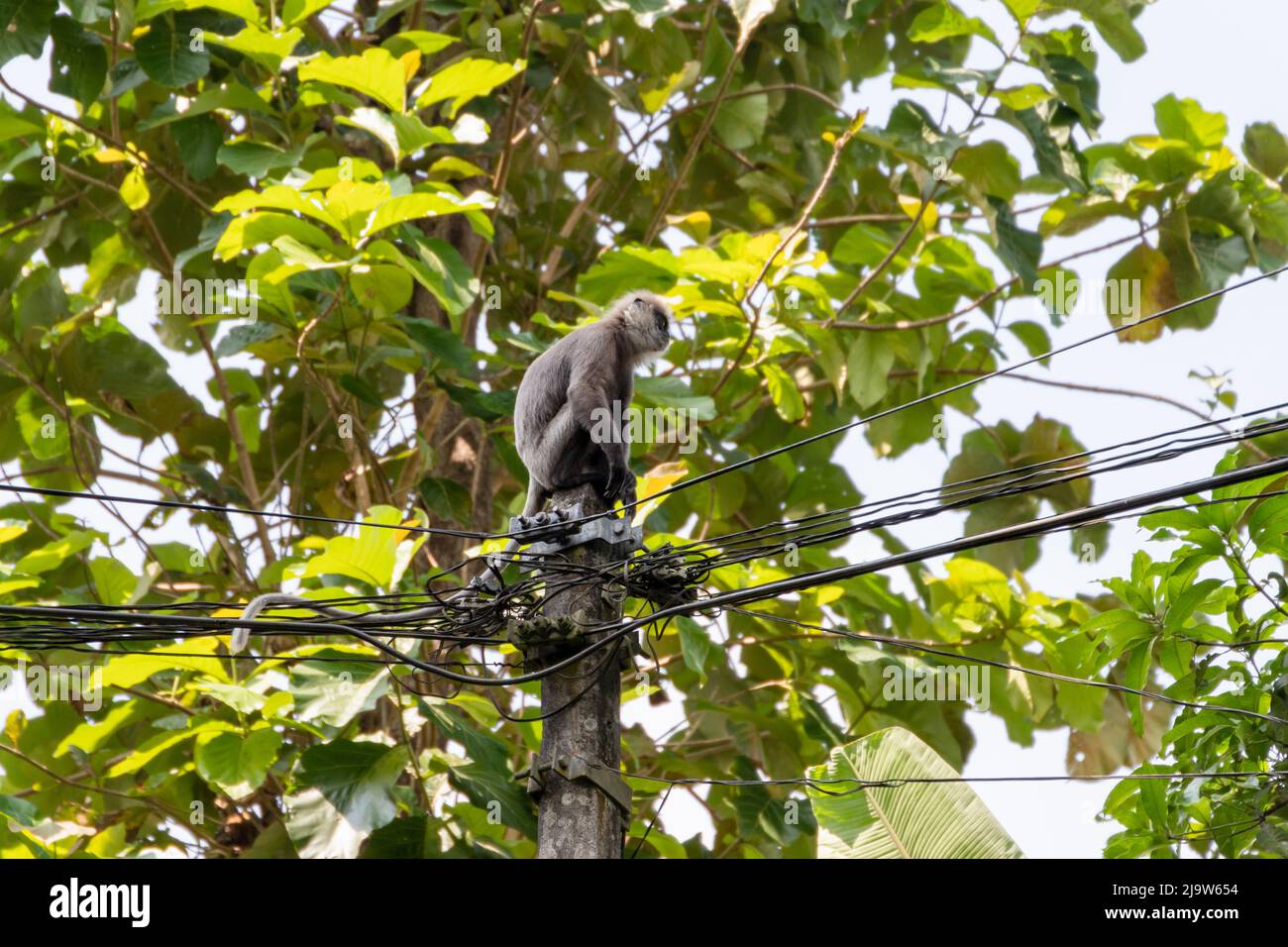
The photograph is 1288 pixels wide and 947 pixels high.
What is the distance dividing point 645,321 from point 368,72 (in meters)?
1.40

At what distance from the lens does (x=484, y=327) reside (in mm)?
7977

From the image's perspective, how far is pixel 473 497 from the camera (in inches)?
288

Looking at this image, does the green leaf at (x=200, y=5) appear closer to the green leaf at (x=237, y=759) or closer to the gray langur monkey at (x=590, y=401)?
the gray langur monkey at (x=590, y=401)

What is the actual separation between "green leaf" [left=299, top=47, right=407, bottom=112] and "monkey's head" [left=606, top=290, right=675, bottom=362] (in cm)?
118

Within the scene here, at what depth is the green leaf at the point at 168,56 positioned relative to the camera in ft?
19.6

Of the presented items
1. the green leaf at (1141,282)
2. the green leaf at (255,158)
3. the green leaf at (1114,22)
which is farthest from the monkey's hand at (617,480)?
the green leaf at (1141,282)

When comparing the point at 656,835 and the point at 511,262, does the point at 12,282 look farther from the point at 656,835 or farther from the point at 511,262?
the point at 656,835

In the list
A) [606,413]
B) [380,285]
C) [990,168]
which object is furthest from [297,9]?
[990,168]

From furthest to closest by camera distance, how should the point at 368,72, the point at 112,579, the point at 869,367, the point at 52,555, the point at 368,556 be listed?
the point at 869,367 → the point at 112,579 → the point at 52,555 → the point at 368,72 → the point at 368,556

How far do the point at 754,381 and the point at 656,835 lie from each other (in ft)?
6.84

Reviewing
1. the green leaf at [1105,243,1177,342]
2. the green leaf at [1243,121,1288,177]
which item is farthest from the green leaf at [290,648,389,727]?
the green leaf at [1243,121,1288,177]

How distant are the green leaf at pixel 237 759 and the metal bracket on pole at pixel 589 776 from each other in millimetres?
1712

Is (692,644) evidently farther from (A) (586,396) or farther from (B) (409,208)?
(B) (409,208)
